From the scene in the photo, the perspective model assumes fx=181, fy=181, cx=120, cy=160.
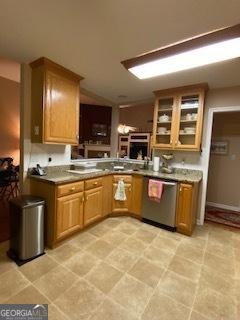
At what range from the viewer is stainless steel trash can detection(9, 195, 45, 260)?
2045mm

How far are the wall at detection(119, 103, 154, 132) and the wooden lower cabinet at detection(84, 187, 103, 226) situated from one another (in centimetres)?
472

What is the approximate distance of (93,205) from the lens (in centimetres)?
292

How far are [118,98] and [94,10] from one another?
8.41ft

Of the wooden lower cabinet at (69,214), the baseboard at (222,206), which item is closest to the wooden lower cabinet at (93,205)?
the wooden lower cabinet at (69,214)

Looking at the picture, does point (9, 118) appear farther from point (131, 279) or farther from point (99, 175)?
point (131, 279)

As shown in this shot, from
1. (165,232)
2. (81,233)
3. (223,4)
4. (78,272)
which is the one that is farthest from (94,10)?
(165,232)

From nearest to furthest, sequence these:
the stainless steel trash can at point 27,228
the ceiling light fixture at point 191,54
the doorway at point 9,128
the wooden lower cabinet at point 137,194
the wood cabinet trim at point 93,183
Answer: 1. the ceiling light fixture at point 191,54
2. the stainless steel trash can at point 27,228
3. the wood cabinet trim at point 93,183
4. the wooden lower cabinet at point 137,194
5. the doorway at point 9,128

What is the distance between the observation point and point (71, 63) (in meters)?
2.43

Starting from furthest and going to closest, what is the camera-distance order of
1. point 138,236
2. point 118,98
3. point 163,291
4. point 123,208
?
1. point 118,98
2. point 123,208
3. point 138,236
4. point 163,291

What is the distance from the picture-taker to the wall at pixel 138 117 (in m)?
7.23

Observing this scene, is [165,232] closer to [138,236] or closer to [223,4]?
[138,236]

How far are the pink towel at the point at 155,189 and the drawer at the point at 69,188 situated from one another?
1.13 m

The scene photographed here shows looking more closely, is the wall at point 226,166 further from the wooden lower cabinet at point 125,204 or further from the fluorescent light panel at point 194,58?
the fluorescent light panel at point 194,58

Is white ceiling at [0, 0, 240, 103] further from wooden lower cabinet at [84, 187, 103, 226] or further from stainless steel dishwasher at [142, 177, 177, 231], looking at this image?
wooden lower cabinet at [84, 187, 103, 226]
